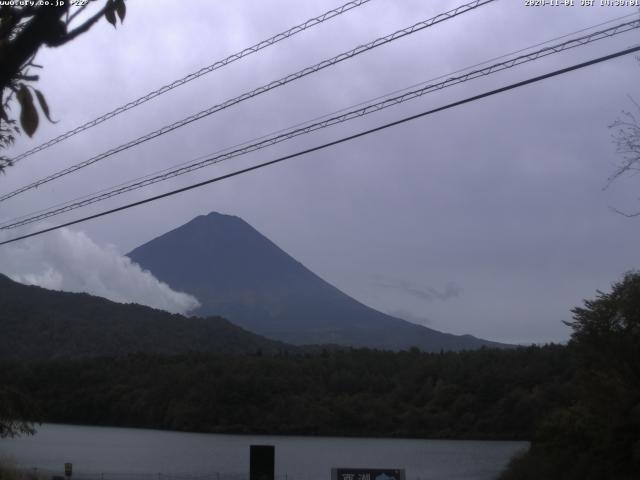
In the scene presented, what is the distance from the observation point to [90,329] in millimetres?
106125

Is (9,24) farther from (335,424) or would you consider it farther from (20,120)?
(335,424)

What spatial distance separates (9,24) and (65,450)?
56.0 metres

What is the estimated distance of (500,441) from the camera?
73.6m

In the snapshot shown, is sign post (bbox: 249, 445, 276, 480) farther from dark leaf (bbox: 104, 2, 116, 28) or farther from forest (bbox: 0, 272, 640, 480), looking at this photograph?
forest (bbox: 0, 272, 640, 480)

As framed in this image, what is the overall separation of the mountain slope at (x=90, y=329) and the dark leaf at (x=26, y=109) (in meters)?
86.9

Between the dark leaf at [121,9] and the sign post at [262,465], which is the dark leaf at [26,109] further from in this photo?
the sign post at [262,465]

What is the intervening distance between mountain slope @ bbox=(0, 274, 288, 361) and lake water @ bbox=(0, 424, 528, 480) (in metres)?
21.1

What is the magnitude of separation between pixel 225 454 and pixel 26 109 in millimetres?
55472

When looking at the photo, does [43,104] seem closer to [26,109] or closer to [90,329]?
[26,109]

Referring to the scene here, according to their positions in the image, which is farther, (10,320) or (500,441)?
(10,320)

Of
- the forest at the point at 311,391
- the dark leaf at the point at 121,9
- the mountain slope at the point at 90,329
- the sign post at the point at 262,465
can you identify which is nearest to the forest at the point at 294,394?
the forest at the point at 311,391

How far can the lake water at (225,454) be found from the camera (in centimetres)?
4409

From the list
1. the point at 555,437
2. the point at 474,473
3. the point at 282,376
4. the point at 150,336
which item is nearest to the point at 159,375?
the point at 282,376

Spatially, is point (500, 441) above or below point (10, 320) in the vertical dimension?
below
